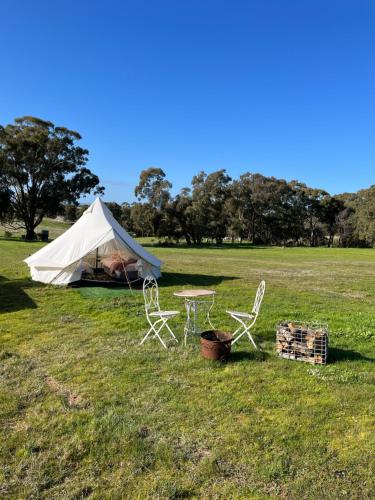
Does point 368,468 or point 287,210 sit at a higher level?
point 287,210

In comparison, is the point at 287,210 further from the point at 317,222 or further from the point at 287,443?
the point at 287,443

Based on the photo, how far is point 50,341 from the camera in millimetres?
5621

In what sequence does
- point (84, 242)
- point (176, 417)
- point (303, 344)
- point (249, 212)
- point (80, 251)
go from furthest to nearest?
point (249, 212)
point (84, 242)
point (80, 251)
point (303, 344)
point (176, 417)

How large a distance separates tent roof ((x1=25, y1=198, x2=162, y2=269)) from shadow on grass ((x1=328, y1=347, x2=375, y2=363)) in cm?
722

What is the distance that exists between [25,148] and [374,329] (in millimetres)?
32811

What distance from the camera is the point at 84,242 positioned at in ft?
35.3

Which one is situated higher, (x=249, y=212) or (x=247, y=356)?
(x=249, y=212)

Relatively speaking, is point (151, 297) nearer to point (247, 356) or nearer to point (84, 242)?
point (247, 356)

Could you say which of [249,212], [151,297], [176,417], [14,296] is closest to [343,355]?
[176,417]

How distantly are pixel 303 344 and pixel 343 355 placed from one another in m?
0.77

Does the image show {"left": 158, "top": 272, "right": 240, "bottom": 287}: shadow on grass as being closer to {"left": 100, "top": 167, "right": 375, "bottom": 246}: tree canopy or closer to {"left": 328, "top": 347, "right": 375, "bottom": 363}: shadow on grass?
{"left": 328, "top": 347, "right": 375, "bottom": 363}: shadow on grass

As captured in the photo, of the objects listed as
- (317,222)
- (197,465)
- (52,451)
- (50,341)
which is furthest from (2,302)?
(317,222)

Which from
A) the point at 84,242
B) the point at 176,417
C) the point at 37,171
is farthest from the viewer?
the point at 37,171

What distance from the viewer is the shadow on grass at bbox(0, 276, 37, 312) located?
801 cm
